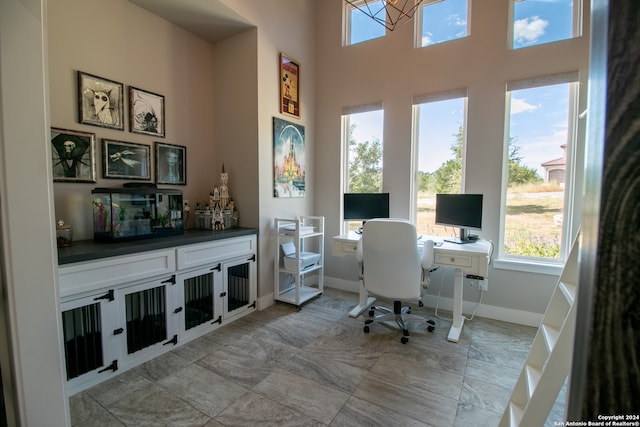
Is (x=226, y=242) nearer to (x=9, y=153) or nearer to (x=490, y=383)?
(x=9, y=153)

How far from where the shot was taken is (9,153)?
947mm

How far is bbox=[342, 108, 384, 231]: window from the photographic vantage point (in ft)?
11.9

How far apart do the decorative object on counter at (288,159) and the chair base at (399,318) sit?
172 centimetres

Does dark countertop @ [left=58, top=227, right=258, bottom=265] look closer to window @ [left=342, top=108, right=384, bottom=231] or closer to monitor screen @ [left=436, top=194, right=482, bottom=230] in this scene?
window @ [left=342, top=108, right=384, bottom=231]

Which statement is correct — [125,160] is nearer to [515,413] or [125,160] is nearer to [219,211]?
[219,211]

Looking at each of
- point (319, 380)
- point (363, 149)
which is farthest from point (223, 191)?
point (319, 380)

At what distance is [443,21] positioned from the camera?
315 centimetres

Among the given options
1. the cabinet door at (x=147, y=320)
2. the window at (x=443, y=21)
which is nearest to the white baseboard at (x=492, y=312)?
the cabinet door at (x=147, y=320)

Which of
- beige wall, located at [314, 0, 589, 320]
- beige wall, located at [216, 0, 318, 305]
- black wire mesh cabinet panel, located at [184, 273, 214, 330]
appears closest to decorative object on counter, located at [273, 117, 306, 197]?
beige wall, located at [216, 0, 318, 305]

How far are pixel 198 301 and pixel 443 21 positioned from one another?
391cm

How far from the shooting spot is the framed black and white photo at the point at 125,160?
2453 mm

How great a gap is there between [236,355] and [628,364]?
95.9 inches

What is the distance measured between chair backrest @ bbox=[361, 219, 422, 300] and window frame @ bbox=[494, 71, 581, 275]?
3.89 ft

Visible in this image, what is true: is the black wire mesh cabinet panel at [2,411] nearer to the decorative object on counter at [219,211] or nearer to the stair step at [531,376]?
the stair step at [531,376]
